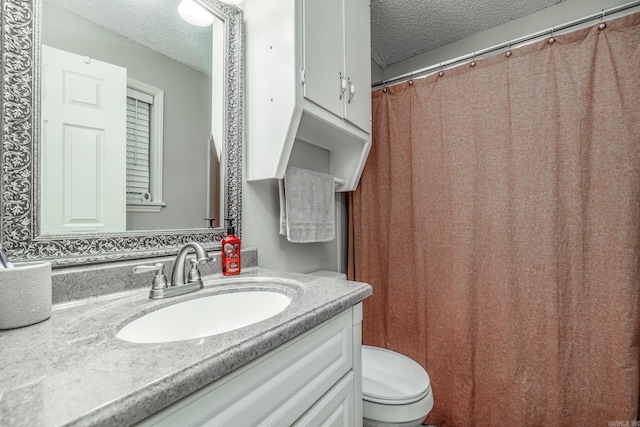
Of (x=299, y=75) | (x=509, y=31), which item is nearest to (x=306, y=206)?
(x=299, y=75)

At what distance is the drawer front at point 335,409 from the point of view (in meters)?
0.63

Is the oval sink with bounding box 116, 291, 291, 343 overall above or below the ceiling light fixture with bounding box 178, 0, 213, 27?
below

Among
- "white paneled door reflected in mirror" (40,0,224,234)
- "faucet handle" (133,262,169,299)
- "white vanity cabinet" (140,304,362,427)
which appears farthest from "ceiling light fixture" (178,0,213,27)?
"white vanity cabinet" (140,304,362,427)

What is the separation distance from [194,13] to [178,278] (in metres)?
0.95

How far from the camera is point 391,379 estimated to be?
1.15 m

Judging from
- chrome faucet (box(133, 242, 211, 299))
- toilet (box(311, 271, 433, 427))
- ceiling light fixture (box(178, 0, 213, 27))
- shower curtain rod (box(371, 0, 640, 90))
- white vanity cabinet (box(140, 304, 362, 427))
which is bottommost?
toilet (box(311, 271, 433, 427))

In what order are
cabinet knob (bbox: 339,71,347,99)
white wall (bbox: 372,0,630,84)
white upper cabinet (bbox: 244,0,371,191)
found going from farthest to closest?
1. white wall (bbox: 372,0,630,84)
2. cabinet knob (bbox: 339,71,347,99)
3. white upper cabinet (bbox: 244,0,371,191)

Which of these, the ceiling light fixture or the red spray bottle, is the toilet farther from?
the ceiling light fixture

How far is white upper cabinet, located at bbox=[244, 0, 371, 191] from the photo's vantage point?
98cm

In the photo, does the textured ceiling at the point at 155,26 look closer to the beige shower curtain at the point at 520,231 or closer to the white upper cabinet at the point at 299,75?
the white upper cabinet at the point at 299,75

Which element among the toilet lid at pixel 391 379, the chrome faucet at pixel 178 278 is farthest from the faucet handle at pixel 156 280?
the toilet lid at pixel 391 379

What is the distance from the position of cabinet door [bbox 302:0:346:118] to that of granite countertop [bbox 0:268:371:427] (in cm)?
78

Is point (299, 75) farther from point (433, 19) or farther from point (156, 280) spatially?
point (433, 19)

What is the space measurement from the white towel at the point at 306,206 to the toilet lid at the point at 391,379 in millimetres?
621
